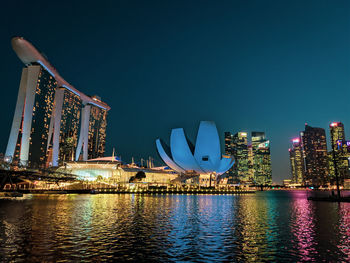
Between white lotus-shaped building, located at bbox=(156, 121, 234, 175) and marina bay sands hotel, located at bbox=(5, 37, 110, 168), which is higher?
marina bay sands hotel, located at bbox=(5, 37, 110, 168)

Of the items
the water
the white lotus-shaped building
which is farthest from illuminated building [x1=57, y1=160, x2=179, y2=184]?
the water

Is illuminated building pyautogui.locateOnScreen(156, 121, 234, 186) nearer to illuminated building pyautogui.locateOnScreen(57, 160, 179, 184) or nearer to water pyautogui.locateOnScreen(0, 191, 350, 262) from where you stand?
illuminated building pyautogui.locateOnScreen(57, 160, 179, 184)

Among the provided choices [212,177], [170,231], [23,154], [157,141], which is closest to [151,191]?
[157,141]

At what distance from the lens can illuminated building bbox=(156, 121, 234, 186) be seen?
71.4m

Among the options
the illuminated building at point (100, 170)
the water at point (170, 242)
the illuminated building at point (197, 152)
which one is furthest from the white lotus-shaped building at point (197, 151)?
the water at point (170, 242)

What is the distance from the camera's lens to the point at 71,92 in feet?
341

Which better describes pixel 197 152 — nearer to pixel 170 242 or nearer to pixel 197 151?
pixel 197 151

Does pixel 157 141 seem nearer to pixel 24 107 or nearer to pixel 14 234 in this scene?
pixel 24 107

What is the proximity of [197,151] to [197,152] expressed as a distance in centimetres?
27

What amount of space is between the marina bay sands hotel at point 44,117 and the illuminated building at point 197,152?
34461 mm

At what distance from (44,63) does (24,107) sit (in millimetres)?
13926

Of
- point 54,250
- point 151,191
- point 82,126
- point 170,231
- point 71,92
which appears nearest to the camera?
point 54,250

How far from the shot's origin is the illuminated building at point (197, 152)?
234ft

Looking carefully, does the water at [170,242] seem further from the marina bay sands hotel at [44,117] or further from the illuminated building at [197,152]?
the illuminated building at [197,152]
